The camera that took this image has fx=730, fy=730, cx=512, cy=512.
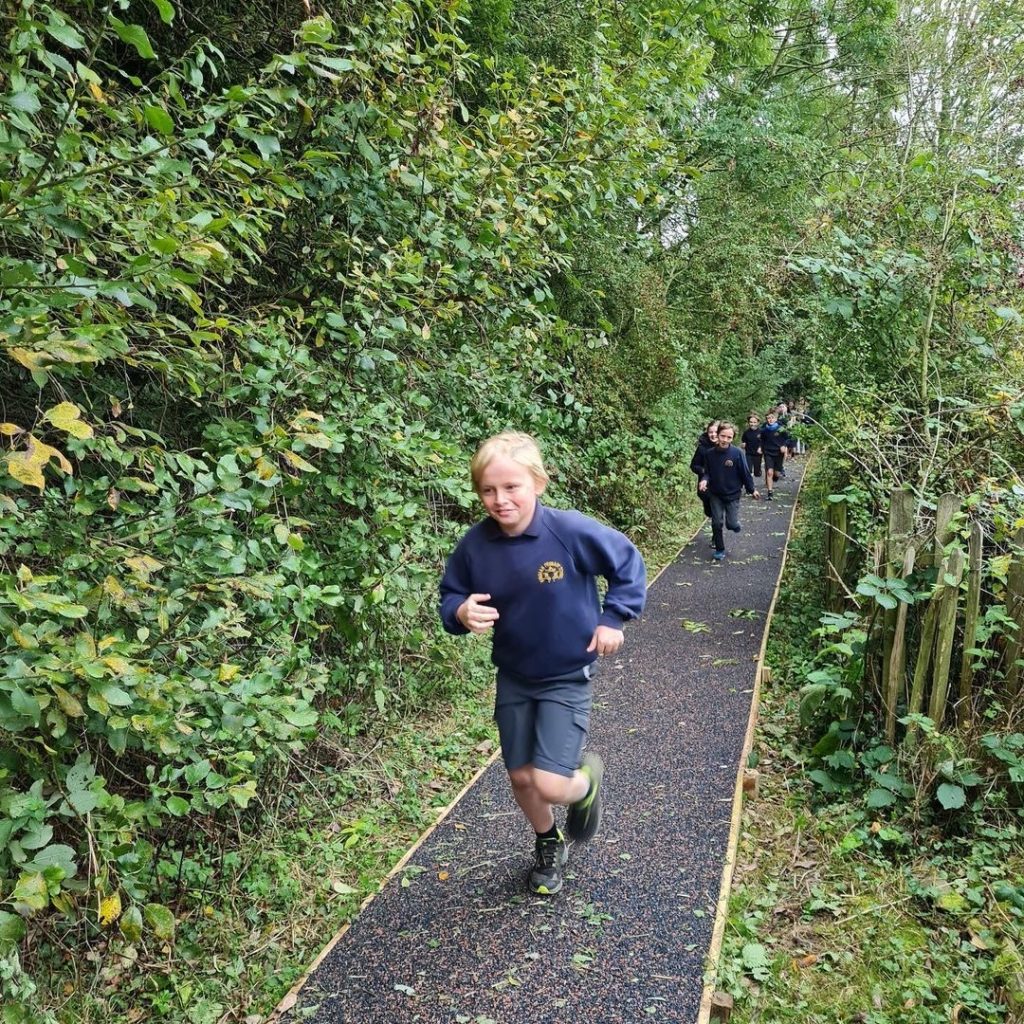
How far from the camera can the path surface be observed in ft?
9.08

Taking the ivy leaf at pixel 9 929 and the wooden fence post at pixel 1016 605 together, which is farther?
the wooden fence post at pixel 1016 605

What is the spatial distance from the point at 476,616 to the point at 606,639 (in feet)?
1.75

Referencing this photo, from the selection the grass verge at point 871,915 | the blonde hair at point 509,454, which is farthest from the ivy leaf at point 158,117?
the grass verge at point 871,915

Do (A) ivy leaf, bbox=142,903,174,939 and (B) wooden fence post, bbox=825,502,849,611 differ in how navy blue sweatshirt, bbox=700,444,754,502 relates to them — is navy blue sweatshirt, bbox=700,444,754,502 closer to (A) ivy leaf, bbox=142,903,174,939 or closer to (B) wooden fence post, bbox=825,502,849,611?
(B) wooden fence post, bbox=825,502,849,611

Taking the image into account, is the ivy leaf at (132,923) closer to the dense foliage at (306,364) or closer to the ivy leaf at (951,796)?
the dense foliage at (306,364)

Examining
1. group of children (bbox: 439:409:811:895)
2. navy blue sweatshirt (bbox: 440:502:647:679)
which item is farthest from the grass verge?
navy blue sweatshirt (bbox: 440:502:647:679)

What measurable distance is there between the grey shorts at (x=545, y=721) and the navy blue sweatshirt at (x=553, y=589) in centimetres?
7

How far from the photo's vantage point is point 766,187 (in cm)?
1342

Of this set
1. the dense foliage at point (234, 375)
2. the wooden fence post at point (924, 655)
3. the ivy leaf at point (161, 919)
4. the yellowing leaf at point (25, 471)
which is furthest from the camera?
the wooden fence post at point (924, 655)

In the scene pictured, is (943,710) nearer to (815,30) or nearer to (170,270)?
(170,270)

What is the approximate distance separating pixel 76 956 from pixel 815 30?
60.5 ft

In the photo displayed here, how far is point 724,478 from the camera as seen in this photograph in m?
9.96

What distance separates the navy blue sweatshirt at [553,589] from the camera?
2973mm

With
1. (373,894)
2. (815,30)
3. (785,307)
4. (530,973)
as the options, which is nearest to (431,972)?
(530,973)
